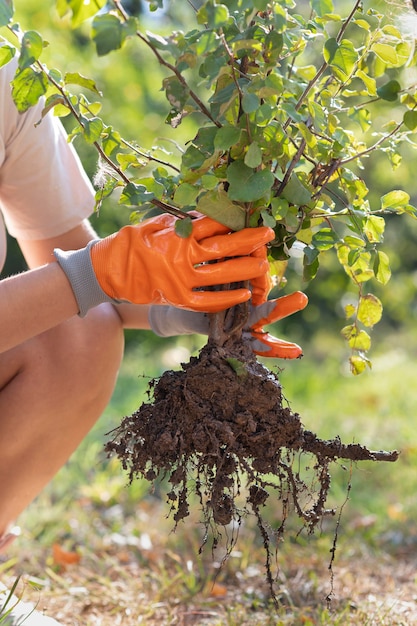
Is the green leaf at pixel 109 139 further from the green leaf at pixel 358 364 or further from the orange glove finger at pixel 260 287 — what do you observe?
the green leaf at pixel 358 364

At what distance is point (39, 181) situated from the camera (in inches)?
72.3

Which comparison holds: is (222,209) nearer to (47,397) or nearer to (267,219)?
(267,219)

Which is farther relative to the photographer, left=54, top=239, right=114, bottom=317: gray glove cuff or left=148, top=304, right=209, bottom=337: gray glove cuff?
left=148, top=304, right=209, bottom=337: gray glove cuff

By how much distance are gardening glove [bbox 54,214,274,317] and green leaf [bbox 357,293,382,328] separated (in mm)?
282

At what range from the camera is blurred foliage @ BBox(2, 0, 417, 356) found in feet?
16.5

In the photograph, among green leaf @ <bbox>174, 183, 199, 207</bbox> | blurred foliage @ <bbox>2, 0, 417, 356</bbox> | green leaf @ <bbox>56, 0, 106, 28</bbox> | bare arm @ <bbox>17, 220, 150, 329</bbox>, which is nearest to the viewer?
green leaf @ <bbox>56, 0, 106, 28</bbox>

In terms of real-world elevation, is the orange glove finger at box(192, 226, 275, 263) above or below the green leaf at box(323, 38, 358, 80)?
below

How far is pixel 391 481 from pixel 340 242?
5.50ft

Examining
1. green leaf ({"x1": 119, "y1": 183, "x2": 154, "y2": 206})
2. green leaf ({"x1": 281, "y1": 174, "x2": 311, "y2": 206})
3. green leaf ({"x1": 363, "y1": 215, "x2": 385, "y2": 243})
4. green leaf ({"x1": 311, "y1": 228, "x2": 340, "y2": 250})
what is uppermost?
green leaf ({"x1": 119, "y1": 183, "x2": 154, "y2": 206})

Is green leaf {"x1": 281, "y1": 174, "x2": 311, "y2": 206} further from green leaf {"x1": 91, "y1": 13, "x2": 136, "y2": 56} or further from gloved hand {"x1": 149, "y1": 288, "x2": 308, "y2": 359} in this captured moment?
green leaf {"x1": 91, "y1": 13, "x2": 136, "y2": 56}

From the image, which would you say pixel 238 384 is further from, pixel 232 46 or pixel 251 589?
pixel 251 589

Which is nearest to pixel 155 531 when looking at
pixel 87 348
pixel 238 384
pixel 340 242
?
pixel 87 348

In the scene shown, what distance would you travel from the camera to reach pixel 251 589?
1.93 m

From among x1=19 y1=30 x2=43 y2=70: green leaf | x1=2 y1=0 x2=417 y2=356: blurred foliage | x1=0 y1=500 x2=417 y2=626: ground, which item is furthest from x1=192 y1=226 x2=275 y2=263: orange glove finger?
x1=2 y1=0 x2=417 y2=356: blurred foliage
